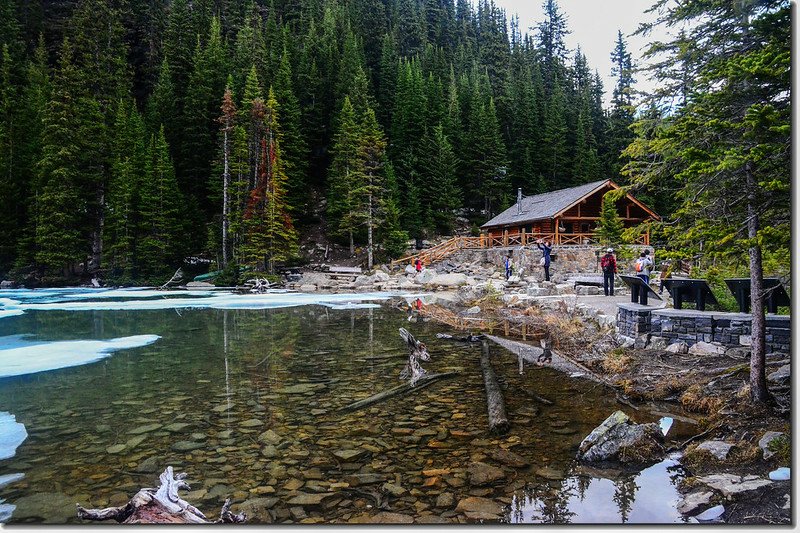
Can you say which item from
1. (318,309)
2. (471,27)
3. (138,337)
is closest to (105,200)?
(318,309)

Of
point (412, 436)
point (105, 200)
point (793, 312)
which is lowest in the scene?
point (412, 436)

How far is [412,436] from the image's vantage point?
4.75 meters

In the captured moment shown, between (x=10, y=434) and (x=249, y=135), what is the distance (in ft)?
89.8

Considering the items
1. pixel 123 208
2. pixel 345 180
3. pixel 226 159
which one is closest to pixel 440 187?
pixel 345 180

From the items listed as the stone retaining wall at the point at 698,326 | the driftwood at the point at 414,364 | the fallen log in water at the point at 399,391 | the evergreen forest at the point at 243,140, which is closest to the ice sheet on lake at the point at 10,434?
the fallen log in water at the point at 399,391

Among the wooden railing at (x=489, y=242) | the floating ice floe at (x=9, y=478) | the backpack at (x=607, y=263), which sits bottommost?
the floating ice floe at (x=9, y=478)

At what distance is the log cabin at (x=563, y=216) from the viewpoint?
25781 millimetres

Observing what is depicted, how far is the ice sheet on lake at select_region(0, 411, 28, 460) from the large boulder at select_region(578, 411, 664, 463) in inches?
213

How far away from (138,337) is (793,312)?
1210 centimetres

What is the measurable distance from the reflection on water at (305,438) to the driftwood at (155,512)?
29 centimetres

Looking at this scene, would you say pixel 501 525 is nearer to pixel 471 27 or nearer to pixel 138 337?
pixel 138 337

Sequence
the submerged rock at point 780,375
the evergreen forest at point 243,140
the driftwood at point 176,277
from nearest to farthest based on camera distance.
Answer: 1. the submerged rock at point 780,375
2. the driftwood at point 176,277
3. the evergreen forest at point 243,140

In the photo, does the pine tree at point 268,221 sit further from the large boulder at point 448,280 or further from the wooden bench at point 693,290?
the wooden bench at point 693,290

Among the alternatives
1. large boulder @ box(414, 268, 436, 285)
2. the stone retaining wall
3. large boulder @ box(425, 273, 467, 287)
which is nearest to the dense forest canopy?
large boulder @ box(414, 268, 436, 285)
